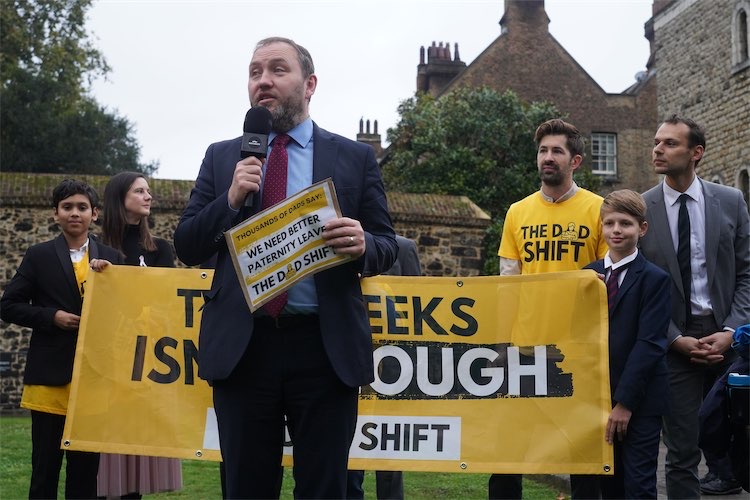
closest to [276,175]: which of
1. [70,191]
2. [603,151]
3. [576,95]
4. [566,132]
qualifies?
[566,132]

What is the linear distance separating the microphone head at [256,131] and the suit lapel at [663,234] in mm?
2913

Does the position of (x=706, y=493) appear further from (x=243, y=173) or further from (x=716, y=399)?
(x=243, y=173)

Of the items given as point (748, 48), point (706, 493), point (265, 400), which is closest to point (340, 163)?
point (265, 400)

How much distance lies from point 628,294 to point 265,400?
263 cm

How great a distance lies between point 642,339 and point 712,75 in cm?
2364

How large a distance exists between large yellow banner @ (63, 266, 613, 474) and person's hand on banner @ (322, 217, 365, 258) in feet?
8.54

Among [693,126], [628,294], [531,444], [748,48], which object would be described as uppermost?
[748,48]

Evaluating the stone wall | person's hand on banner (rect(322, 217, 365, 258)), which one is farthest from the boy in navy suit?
the stone wall

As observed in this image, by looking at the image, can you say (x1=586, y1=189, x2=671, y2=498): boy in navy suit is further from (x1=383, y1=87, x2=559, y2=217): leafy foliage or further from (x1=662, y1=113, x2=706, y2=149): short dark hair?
(x1=383, y1=87, x2=559, y2=217): leafy foliage

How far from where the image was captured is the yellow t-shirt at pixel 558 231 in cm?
569

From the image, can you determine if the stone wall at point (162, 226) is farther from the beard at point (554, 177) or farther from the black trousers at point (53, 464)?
the beard at point (554, 177)

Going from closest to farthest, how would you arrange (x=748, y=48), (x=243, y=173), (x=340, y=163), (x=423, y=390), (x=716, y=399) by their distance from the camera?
1. (x=243, y=173)
2. (x=340, y=163)
3. (x=716, y=399)
4. (x=423, y=390)
5. (x=748, y=48)

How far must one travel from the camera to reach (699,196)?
5680 mm

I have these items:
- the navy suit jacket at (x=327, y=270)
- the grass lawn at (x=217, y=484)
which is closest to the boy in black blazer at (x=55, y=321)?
the grass lawn at (x=217, y=484)
